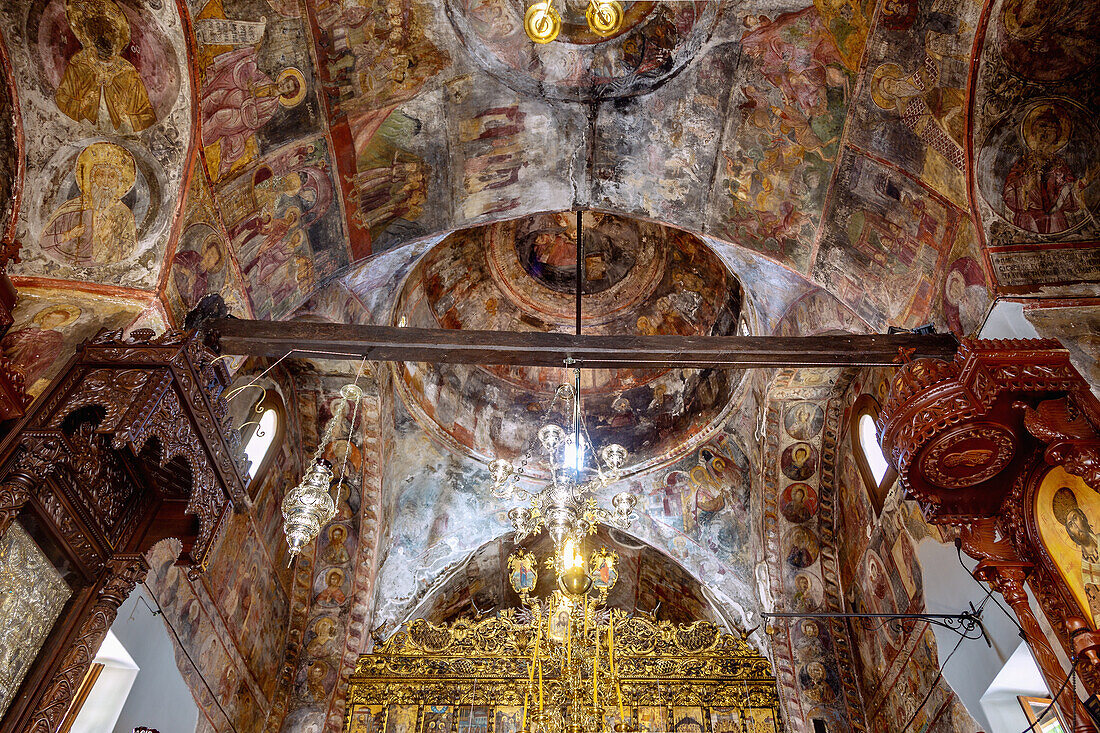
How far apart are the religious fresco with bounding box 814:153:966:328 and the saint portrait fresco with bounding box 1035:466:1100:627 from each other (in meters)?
2.43

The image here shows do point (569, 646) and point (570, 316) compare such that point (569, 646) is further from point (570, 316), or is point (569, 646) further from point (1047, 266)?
point (570, 316)

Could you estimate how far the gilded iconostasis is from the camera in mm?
6547

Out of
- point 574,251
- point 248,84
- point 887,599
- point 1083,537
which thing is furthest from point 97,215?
point 574,251

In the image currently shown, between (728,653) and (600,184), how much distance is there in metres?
7.77

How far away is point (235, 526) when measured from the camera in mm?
10648

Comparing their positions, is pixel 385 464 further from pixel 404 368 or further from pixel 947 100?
pixel 947 100

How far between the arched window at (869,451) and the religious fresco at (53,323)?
955 cm

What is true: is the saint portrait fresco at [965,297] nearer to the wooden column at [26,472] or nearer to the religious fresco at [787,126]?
the religious fresco at [787,126]

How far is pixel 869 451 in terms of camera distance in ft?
36.2

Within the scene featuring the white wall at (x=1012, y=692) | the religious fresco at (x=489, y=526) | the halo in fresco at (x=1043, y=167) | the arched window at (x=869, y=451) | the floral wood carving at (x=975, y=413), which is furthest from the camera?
the religious fresco at (x=489, y=526)

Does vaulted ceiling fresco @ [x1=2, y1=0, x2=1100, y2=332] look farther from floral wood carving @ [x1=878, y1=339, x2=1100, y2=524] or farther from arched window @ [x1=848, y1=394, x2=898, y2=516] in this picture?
arched window @ [x1=848, y1=394, x2=898, y2=516]

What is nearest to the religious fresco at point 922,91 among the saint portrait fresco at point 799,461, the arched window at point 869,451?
the arched window at point 869,451

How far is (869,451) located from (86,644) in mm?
10139

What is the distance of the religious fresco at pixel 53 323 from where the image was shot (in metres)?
6.09
